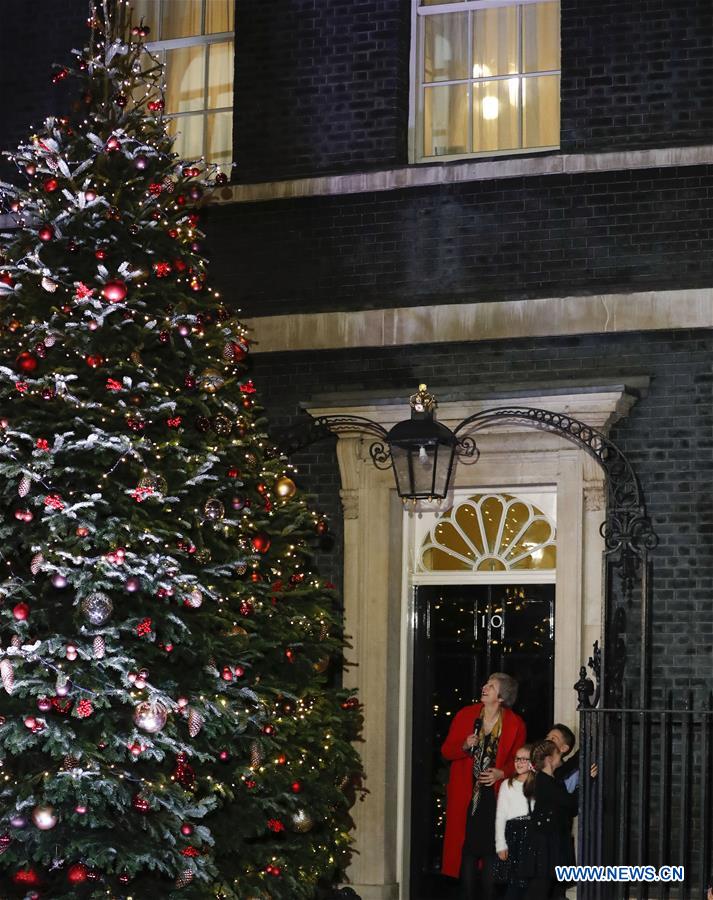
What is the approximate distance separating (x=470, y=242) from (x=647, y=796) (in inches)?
157

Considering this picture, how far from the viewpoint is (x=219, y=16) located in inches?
553

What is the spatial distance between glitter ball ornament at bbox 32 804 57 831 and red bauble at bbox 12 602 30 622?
98 cm

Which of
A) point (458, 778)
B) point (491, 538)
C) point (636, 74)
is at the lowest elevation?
point (458, 778)

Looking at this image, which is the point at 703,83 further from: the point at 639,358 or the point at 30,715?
the point at 30,715

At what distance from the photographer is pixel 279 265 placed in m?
13.2

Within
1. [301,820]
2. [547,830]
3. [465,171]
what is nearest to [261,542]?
[301,820]

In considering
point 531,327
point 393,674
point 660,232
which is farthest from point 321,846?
point 660,232

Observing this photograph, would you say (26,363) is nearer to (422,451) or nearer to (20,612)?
(20,612)

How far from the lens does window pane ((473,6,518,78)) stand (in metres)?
13.1

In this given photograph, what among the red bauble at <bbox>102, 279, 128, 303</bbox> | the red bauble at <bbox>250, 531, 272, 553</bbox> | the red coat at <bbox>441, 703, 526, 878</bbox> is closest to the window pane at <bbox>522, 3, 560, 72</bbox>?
the red bauble at <bbox>250, 531, 272, 553</bbox>

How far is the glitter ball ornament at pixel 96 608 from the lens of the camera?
30.1ft

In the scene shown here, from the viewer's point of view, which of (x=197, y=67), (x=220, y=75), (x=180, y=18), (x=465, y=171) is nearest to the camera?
(x=465, y=171)

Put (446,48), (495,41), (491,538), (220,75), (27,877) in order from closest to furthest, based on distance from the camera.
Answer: (27,877), (491,538), (495,41), (446,48), (220,75)

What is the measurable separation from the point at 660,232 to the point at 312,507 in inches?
121
